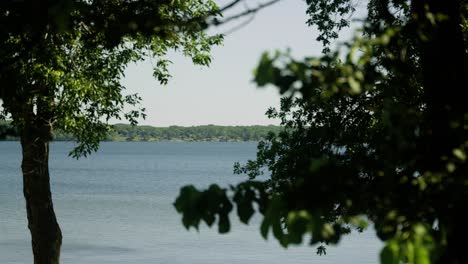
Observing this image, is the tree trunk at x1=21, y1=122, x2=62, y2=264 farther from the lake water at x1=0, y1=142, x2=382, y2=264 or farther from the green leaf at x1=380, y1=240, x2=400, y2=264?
the green leaf at x1=380, y1=240, x2=400, y2=264

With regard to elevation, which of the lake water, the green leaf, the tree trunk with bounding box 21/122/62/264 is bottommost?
the lake water

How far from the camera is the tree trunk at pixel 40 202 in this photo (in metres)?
18.3

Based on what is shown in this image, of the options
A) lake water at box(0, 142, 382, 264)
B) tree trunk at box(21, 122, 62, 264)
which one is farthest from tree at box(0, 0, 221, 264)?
lake water at box(0, 142, 382, 264)

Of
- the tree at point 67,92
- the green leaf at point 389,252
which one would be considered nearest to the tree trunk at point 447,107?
the green leaf at point 389,252

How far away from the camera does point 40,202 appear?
18.5m

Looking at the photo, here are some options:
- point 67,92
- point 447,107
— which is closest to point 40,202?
point 67,92

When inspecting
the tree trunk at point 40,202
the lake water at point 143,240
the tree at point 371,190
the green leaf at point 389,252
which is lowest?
the lake water at point 143,240

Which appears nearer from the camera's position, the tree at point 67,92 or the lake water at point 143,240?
the tree at point 67,92

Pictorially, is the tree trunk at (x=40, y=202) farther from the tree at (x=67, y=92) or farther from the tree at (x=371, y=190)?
the tree at (x=371, y=190)

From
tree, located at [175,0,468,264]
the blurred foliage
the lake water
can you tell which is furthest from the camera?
the lake water

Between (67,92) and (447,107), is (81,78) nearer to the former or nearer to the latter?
(67,92)

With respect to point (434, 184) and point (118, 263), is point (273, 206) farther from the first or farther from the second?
point (118, 263)

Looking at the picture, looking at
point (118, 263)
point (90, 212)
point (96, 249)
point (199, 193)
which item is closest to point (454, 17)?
point (199, 193)

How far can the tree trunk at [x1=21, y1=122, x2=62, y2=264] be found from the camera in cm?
1834
